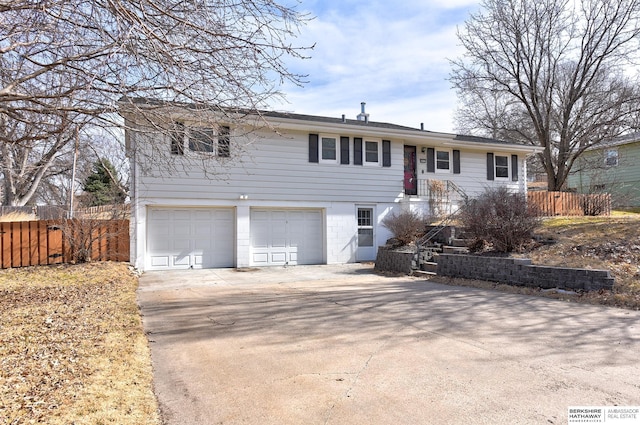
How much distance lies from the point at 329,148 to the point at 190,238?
19.3ft

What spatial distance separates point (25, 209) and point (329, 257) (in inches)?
676

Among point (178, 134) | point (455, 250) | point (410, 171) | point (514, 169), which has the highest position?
point (514, 169)

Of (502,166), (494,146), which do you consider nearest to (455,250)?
Answer: (494,146)

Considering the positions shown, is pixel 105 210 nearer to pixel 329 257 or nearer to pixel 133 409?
pixel 329 257

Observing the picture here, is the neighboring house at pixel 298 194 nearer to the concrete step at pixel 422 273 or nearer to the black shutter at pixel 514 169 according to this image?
the black shutter at pixel 514 169

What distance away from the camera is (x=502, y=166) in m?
18.8

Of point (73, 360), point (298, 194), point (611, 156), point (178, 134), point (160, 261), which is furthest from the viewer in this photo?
point (611, 156)

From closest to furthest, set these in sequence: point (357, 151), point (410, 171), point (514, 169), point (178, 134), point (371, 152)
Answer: point (178, 134) < point (357, 151) < point (371, 152) < point (410, 171) < point (514, 169)

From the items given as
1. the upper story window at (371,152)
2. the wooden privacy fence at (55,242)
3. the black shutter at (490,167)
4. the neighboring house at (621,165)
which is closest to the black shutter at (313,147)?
the upper story window at (371,152)

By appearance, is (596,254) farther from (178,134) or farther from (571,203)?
(571,203)

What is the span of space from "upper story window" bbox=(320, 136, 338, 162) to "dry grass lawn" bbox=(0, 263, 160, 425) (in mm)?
8938

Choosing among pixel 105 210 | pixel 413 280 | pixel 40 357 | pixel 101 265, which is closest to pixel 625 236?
pixel 413 280

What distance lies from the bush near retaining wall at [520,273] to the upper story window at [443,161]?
7.62m

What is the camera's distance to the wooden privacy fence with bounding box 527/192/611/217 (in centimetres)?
1642
